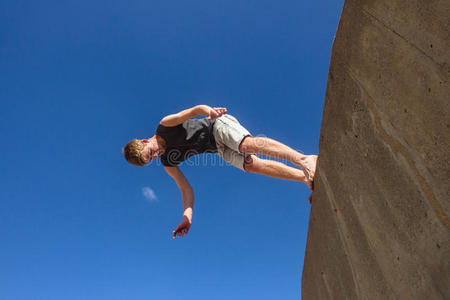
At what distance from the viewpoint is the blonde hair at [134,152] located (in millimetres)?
4008

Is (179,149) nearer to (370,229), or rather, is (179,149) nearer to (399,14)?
(370,229)

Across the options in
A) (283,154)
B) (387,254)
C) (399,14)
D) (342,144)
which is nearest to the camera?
(399,14)

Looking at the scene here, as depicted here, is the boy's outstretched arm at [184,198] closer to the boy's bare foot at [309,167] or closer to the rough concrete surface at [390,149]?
the boy's bare foot at [309,167]

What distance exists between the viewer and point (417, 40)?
110 centimetres

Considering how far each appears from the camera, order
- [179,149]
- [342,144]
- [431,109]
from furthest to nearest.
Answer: [179,149] < [342,144] < [431,109]

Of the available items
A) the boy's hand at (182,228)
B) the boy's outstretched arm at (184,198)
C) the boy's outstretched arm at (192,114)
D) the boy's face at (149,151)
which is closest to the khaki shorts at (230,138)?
the boy's outstretched arm at (192,114)

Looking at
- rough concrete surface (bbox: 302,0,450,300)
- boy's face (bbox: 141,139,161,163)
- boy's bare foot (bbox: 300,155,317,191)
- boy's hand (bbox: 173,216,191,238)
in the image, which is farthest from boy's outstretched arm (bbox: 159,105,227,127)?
rough concrete surface (bbox: 302,0,450,300)

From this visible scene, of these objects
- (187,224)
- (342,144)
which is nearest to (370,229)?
(342,144)

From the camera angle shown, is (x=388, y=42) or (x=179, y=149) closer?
(x=388, y=42)

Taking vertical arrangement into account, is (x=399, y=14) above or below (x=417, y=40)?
above

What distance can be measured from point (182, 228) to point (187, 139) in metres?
1.28

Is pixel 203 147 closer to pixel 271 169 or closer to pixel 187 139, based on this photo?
pixel 187 139

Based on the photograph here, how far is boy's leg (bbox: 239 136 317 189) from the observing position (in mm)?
2959

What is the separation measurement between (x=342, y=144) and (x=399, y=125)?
453mm
